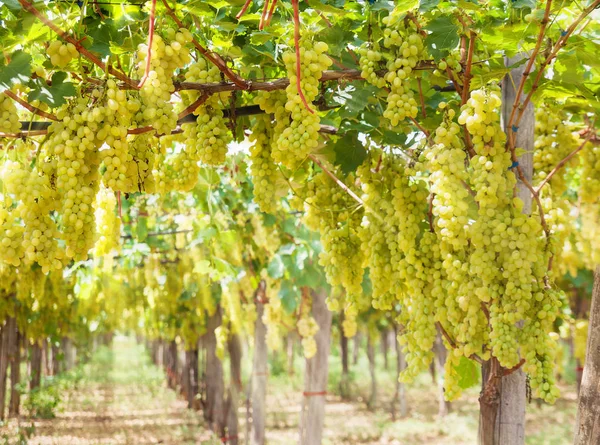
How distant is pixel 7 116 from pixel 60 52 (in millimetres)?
240

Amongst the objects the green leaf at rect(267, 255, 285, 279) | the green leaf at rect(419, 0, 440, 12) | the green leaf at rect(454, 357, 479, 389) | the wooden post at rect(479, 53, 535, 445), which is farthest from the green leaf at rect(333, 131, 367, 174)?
the green leaf at rect(267, 255, 285, 279)

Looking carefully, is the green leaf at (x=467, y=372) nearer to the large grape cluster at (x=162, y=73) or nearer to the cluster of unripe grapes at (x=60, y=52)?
the large grape cluster at (x=162, y=73)

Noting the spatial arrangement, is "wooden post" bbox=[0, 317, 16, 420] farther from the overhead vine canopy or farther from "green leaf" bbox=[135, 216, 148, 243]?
the overhead vine canopy

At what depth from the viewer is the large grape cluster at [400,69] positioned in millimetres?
1936

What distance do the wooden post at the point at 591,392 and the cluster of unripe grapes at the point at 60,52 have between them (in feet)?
6.44

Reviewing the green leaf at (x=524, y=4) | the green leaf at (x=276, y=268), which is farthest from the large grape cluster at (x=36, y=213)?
the green leaf at (x=276, y=268)

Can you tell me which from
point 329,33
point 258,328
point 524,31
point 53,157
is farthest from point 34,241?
point 258,328

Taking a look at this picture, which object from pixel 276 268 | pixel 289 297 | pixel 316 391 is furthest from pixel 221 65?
pixel 316 391

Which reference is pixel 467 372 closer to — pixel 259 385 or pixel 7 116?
pixel 7 116

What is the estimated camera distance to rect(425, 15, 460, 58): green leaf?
1.92 m

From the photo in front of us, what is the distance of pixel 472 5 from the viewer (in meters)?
1.85

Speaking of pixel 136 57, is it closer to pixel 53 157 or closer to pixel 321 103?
pixel 53 157

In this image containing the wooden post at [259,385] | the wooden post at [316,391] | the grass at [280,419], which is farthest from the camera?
the grass at [280,419]

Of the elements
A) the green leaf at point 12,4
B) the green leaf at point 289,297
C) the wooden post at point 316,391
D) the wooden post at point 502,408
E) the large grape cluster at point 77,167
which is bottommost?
the wooden post at point 316,391
